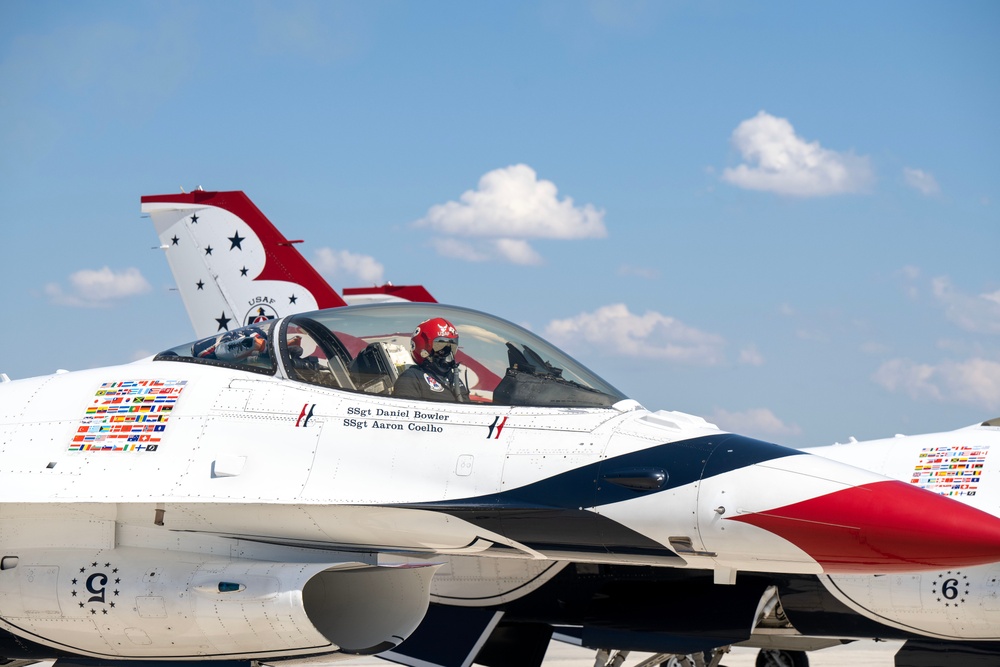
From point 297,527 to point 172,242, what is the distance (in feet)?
43.5

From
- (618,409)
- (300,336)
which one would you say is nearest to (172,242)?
(300,336)

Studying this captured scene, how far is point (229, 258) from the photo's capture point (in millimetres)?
18453

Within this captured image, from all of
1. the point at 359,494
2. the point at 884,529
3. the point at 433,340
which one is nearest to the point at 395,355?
the point at 433,340

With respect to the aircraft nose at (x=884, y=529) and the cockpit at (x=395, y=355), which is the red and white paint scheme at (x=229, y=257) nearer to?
the cockpit at (x=395, y=355)

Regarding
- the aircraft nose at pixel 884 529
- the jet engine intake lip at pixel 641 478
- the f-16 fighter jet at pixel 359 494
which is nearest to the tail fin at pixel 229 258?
the f-16 fighter jet at pixel 359 494

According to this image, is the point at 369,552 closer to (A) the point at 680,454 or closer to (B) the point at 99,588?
(B) the point at 99,588

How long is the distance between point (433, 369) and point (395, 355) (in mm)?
242

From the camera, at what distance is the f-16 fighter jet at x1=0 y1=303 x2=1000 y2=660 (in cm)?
540

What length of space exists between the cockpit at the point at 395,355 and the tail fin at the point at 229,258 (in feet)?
38.2

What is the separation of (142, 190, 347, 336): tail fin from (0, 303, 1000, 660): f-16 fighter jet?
455 inches

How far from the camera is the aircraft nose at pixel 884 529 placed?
16.9 ft

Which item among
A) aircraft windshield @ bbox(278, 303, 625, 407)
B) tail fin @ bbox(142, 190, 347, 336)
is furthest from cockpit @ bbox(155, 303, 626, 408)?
tail fin @ bbox(142, 190, 347, 336)

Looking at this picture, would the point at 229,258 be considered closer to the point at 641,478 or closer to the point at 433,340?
the point at 433,340

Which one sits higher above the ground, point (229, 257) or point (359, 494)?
point (229, 257)
